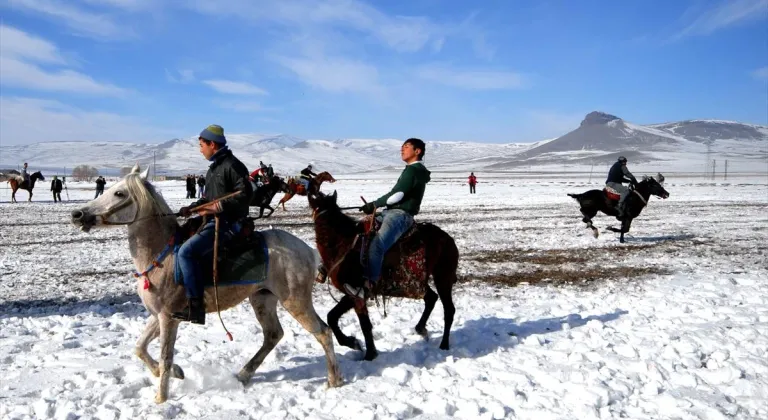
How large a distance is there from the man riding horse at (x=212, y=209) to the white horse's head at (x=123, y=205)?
0.97 feet

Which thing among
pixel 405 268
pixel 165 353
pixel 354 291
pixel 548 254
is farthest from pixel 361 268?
pixel 548 254

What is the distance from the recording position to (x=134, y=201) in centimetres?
474

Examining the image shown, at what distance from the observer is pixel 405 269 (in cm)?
630

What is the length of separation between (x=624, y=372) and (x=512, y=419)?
172cm

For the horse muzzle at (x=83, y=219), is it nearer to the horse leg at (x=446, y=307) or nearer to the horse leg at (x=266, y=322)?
the horse leg at (x=266, y=322)

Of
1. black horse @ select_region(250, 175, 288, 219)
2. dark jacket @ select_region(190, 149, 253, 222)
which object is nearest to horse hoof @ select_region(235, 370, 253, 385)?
dark jacket @ select_region(190, 149, 253, 222)

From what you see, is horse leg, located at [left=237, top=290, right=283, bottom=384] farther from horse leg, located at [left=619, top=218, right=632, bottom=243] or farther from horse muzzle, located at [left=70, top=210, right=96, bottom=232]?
horse leg, located at [left=619, top=218, right=632, bottom=243]

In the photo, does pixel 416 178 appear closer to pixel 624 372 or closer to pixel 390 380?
pixel 390 380

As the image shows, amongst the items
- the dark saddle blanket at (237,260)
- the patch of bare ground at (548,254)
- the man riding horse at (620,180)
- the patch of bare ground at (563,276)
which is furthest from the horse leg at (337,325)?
the man riding horse at (620,180)

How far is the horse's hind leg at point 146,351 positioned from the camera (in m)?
5.13

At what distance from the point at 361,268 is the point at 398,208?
83cm

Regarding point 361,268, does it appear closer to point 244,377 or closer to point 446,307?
point 446,307

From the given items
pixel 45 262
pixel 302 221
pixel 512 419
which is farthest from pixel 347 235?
pixel 302 221

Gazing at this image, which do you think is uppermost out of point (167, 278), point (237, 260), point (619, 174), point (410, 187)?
point (410, 187)
